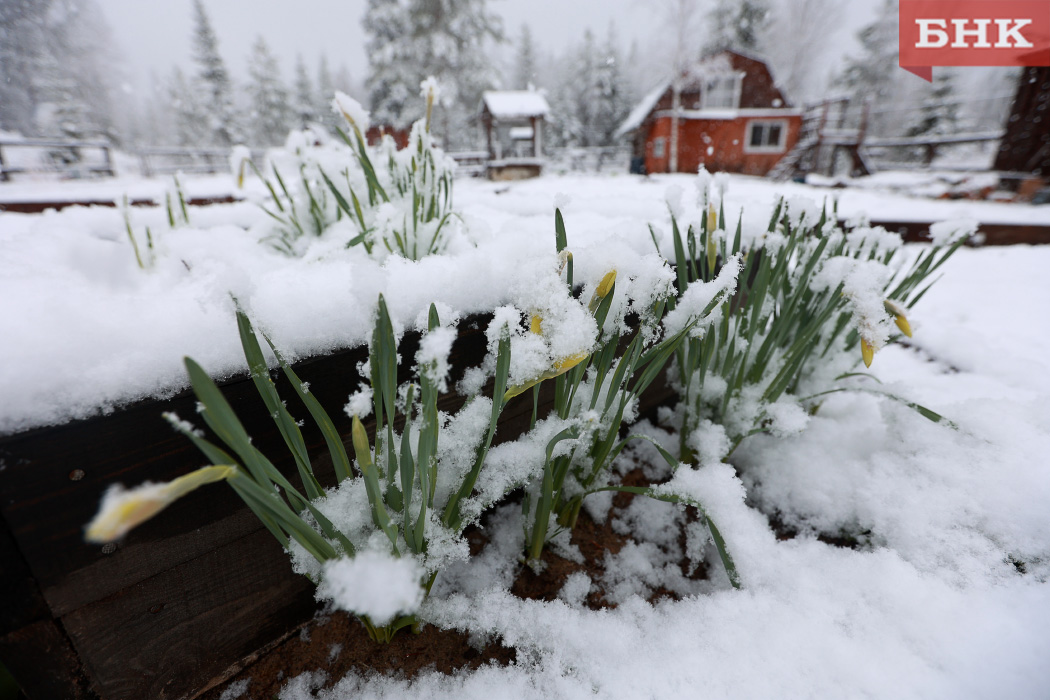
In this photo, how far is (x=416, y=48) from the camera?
45.4 ft

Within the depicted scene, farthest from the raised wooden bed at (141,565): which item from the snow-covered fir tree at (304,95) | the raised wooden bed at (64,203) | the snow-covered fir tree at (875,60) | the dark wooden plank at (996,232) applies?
the snow-covered fir tree at (304,95)

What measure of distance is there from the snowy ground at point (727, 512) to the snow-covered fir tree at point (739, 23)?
2111 centimetres

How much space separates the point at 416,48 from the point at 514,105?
5.21 metres

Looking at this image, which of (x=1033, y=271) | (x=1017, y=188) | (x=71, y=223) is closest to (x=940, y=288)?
(x=1033, y=271)

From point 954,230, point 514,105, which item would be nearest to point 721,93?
point 514,105

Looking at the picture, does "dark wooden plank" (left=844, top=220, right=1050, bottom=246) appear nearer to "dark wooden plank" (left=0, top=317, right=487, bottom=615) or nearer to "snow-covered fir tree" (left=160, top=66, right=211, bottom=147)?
"dark wooden plank" (left=0, top=317, right=487, bottom=615)

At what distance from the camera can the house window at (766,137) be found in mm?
12727

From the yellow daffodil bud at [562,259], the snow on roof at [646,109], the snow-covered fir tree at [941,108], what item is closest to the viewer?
the yellow daffodil bud at [562,259]

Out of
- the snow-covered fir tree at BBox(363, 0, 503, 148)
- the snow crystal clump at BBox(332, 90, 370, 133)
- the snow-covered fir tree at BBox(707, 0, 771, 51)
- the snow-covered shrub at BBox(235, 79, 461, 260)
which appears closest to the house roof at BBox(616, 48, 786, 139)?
the snow-covered fir tree at BBox(707, 0, 771, 51)

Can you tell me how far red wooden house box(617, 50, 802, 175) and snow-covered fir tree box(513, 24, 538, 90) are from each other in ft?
50.7

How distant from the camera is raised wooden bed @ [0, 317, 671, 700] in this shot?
19.3 inches

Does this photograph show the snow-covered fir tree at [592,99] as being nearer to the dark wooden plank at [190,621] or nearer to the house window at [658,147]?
the house window at [658,147]

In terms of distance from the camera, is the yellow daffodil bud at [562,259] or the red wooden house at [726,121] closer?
the yellow daffodil bud at [562,259]

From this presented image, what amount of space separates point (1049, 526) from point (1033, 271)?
9.04 ft
